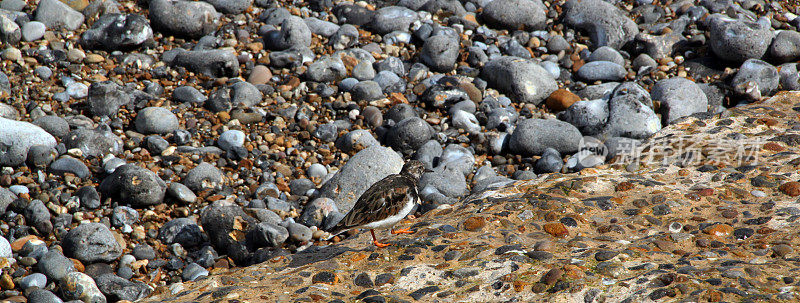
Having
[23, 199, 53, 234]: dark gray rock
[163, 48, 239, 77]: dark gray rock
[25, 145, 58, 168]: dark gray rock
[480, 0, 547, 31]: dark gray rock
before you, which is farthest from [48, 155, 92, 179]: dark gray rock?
[480, 0, 547, 31]: dark gray rock

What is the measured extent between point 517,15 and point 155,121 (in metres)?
6.56

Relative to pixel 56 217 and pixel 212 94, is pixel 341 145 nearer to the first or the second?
pixel 212 94

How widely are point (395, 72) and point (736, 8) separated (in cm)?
662

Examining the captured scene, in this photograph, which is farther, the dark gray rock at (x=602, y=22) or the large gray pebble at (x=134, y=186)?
the dark gray rock at (x=602, y=22)

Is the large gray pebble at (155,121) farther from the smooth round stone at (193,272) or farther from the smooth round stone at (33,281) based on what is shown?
the smooth round stone at (33,281)

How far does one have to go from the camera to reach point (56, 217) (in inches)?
302

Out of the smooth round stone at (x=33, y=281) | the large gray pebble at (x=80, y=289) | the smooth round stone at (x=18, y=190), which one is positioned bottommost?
the smooth round stone at (x=33, y=281)

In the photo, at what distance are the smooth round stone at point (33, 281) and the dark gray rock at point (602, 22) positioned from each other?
931cm

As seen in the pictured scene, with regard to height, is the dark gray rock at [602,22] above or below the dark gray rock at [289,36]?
above

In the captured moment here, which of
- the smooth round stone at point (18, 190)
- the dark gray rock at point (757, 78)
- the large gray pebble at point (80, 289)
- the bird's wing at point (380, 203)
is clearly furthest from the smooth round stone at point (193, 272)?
the dark gray rock at point (757, 78)

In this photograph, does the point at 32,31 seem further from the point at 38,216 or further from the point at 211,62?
the point at 38,216

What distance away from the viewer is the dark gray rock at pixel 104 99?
30.2 feet

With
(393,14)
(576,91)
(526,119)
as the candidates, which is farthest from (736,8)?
(393,14)

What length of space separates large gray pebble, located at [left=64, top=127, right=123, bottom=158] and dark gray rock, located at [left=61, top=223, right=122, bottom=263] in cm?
156
